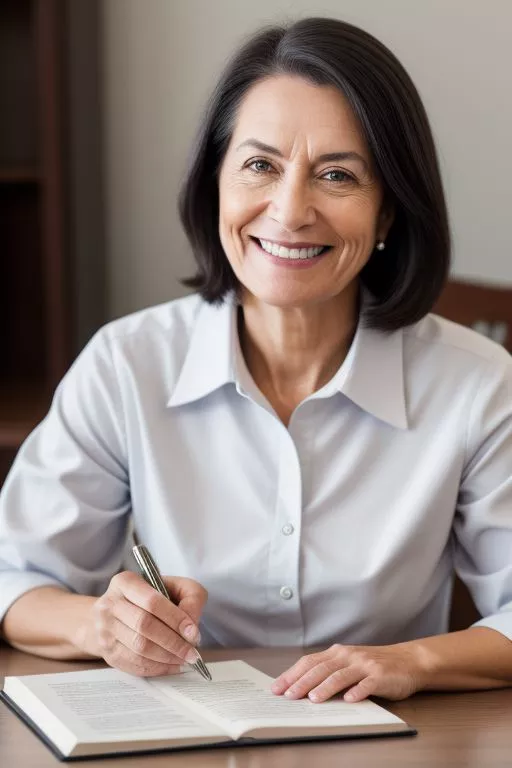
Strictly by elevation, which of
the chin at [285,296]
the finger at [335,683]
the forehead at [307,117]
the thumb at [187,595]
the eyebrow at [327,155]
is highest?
the forehead at [307,117]

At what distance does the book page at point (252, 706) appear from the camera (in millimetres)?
1176

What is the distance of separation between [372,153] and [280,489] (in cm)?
49

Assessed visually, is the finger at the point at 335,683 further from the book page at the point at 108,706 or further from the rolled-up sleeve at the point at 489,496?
the rolled-up sleeve at the point at 489,496

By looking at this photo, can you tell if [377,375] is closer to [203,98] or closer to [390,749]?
[390,749]

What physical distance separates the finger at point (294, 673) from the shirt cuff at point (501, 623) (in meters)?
0.30

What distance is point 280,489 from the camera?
5.42 feet

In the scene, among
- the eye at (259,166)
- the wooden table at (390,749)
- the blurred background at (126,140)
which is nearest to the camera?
the wooden table at (390,749)

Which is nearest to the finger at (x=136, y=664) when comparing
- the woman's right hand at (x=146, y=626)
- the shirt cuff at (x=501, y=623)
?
the woman's right hand at (x=146, y=626)

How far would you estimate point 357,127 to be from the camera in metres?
1.59

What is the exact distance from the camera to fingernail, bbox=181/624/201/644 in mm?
1309

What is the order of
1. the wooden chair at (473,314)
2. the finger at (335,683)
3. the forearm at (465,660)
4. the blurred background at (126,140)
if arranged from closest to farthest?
the finger at (335,683), the forearm at (465,660), the wooden chair at (473,314), the blurred background at (126,140)

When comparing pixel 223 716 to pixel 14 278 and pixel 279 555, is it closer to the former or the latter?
pixel 279 555

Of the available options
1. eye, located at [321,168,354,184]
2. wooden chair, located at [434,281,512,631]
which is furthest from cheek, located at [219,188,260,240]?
wooden chair, located at [434,281,512,631]

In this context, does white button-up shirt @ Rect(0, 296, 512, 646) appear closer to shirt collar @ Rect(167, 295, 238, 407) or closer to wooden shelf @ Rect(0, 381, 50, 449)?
shirt collar @ Rect(167, 295, 238, 407)
